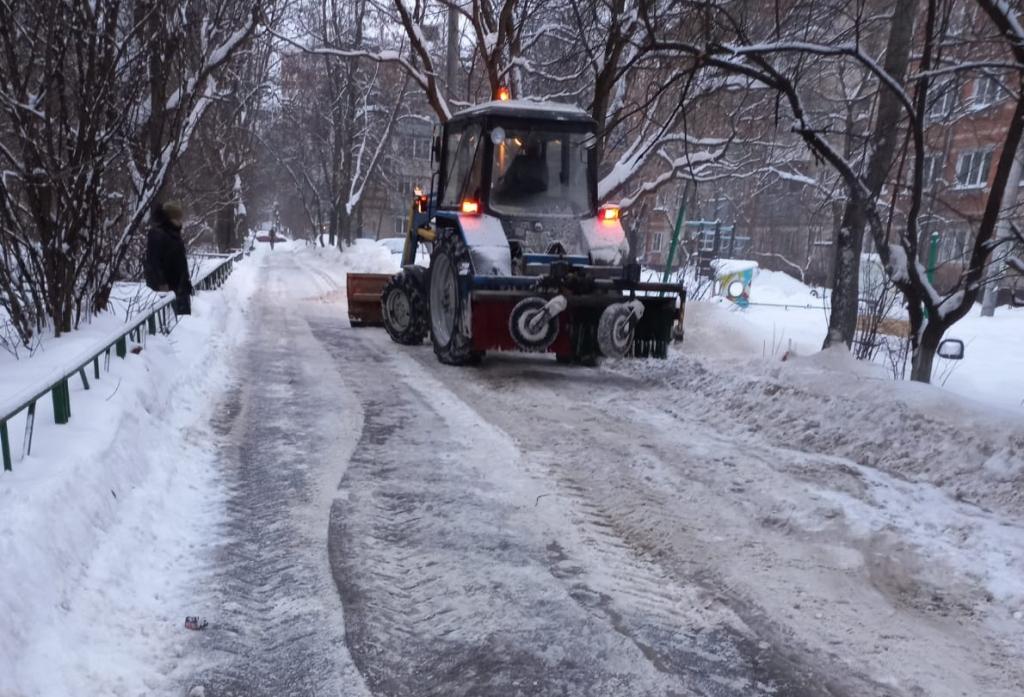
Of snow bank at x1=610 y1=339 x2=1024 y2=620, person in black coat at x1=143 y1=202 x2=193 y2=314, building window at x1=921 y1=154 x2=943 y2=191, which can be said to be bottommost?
snow bank at x1=610 y1=339 x2=1024 y2=620

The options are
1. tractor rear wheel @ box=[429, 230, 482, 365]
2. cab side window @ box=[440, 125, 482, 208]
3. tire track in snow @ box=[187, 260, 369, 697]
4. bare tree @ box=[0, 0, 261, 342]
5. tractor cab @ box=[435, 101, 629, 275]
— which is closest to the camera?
tire track in snow @ box=[187, 260, 369, 697]

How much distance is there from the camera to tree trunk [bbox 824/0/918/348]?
26.5 feet

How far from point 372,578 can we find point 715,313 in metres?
10.1

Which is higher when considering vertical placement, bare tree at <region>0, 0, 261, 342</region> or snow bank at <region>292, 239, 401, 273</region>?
bare tree at <region>0, 0, 261, 342</region>

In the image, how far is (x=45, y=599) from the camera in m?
2.92

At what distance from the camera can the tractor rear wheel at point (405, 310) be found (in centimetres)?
1045

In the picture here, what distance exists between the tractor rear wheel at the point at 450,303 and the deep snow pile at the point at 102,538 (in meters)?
3.43

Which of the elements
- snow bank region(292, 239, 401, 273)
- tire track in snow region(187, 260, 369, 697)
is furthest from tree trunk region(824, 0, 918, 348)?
snow bank region(292, 239, 401, 273)

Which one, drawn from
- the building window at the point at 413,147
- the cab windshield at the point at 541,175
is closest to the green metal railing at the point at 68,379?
the cab windshield at the point at 541,175

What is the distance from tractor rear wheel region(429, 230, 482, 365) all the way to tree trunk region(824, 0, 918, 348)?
4.33 meters

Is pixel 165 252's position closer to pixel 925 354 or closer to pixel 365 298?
pixel 365 298

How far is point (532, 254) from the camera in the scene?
29.0 ft

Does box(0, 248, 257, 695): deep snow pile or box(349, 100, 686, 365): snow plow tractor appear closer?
box(0, 248, 257, 695): deep snow pile

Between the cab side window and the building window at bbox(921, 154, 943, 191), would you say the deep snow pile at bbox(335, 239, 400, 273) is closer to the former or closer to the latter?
the cab side window
